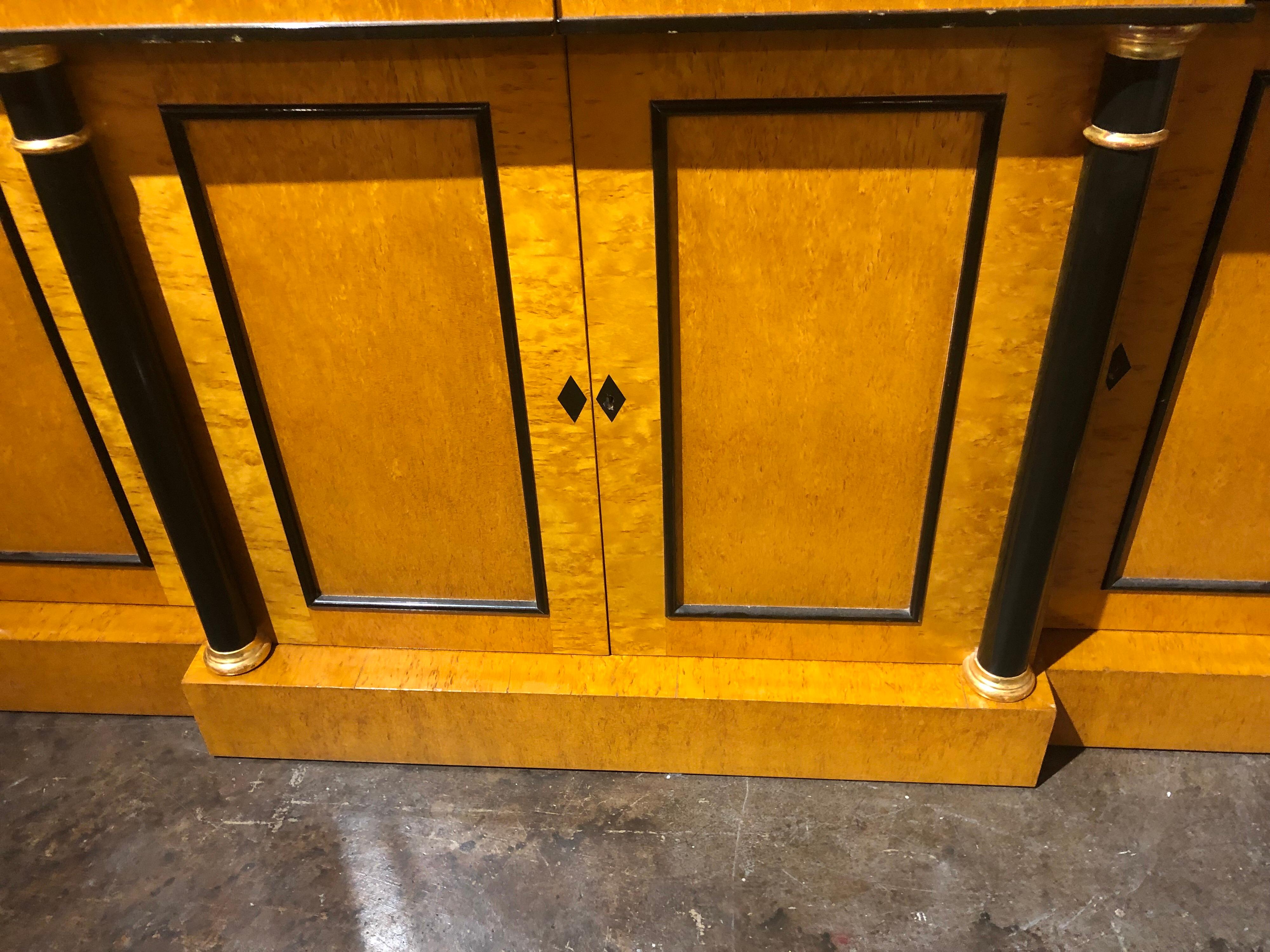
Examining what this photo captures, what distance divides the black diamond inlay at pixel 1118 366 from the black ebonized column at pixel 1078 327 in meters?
0.12

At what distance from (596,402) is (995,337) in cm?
57

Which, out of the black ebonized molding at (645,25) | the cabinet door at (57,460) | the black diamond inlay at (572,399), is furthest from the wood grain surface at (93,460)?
the black diamond inlay at (572,399)

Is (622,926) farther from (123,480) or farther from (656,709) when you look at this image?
(123,480)

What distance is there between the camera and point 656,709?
1703mm

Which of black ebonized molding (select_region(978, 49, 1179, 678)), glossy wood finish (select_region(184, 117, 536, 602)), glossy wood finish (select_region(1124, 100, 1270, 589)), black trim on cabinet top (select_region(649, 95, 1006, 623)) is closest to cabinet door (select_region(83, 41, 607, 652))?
glossy wood finish (select_region(184, 117, 536, 602))

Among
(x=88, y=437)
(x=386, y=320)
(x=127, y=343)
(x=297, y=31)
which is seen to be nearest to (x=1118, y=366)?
(x=386, y=320)

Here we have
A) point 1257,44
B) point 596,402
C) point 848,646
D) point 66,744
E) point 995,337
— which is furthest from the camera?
point 66,744

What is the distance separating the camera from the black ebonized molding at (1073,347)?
1.14 meters

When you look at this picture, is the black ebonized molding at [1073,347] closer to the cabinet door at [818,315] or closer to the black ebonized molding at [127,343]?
the cabinet door at [818,315]

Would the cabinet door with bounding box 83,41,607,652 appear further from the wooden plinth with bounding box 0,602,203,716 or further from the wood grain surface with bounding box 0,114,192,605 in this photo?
the wooden plinth with bounding box 0,602,203,716

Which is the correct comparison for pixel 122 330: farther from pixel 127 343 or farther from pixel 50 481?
pixel 50 481

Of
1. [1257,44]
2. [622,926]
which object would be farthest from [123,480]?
[1257,44]

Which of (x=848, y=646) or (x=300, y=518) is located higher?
(x=300, y=518)

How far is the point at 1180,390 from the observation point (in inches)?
57.2
